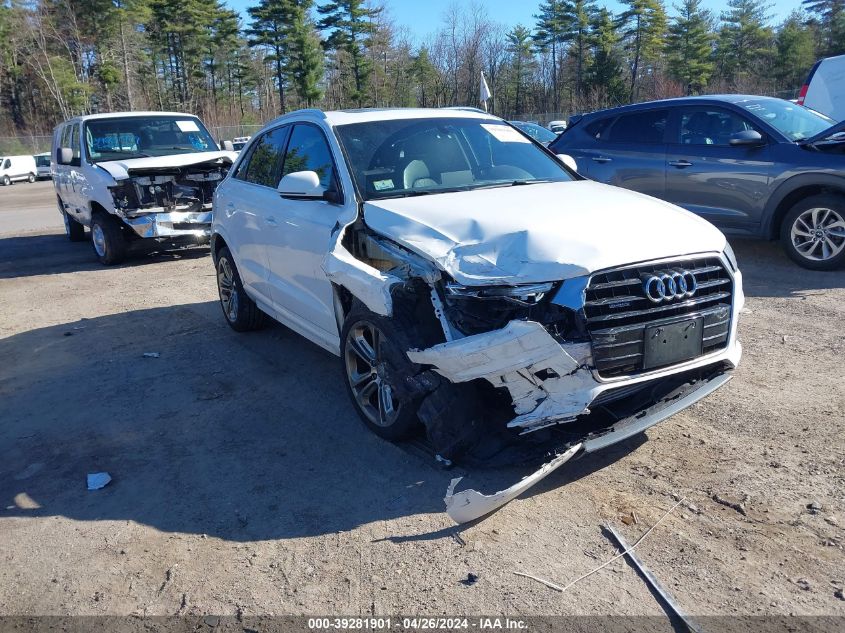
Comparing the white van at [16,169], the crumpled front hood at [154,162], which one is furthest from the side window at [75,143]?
the white van at [16,169]

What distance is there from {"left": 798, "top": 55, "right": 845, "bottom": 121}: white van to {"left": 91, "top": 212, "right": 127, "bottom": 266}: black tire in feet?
38.1

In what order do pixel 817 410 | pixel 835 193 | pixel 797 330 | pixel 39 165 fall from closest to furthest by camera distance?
pixel 817 410 → pixel 797 330 → pixel 835 193 → pixel 39 165

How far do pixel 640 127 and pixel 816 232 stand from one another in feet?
8.51

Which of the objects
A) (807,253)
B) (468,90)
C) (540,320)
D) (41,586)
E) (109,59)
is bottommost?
(41,586)

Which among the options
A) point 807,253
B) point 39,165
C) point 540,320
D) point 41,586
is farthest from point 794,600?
point 39,165

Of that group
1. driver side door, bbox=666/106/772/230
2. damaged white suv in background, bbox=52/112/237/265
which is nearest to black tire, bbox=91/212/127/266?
damaged white suv in background, bbox=52/112/237/265

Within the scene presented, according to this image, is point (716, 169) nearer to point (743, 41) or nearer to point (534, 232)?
point (534, 232)

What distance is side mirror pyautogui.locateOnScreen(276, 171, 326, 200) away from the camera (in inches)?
173

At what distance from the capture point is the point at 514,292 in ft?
10.8

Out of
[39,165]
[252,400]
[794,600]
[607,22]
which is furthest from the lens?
[607,22]

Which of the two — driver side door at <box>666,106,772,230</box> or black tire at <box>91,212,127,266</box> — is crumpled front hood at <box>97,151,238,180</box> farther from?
driver side door at <box>666,106,772,230</box>

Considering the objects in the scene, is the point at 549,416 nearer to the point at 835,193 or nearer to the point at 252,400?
the point at 252,400

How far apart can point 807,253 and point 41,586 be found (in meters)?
7.63

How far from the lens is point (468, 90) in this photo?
51.1 m
